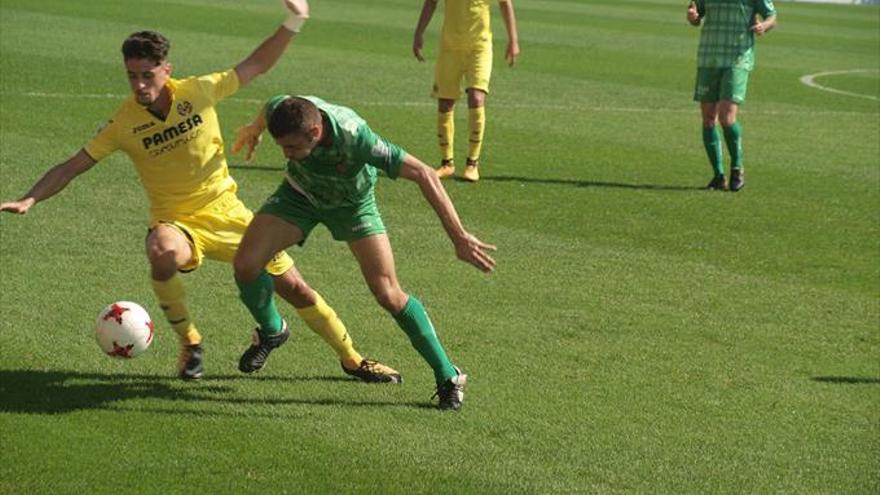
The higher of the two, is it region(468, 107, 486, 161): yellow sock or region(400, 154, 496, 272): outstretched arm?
region(400, 154, 496, 272): outstretched arm

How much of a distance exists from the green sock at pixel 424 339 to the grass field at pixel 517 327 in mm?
219

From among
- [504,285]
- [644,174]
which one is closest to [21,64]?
[644,174]

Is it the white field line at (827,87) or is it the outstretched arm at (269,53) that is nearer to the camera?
the outstretched arm at (269,53)

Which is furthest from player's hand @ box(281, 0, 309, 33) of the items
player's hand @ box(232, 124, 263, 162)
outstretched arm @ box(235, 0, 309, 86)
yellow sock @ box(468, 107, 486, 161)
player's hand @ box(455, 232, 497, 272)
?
yellow sock @ box(468, 107, 486, 161)

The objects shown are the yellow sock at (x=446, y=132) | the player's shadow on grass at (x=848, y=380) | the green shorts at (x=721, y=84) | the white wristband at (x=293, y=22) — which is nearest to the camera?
the white wristband at (x=293, y=22)

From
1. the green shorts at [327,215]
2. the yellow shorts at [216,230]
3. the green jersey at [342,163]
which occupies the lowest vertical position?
the yellow shorts at [216,230]

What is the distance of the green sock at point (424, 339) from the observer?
842 centimetres

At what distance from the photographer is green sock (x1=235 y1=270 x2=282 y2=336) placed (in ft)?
28.4

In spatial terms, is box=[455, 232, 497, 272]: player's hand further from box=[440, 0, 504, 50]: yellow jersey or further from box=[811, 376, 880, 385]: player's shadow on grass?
box=[440, 0, 504, 50]: yellow jersey

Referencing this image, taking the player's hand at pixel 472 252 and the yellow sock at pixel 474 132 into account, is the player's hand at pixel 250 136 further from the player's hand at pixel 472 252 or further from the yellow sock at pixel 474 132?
the yellow sock at pixel 474 132

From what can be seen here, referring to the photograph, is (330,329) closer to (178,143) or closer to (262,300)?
(262,300)

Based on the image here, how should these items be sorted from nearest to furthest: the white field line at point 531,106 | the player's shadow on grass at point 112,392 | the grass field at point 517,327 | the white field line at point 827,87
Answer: the grass field at point 517,327
the player's shadow on grass at point 112,392
the white field line at point 531,106
the white field line at point 827,87

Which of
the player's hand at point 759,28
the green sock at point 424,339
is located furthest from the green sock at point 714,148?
the green sock at point 424,339

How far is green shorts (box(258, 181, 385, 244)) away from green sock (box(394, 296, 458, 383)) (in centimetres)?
44
